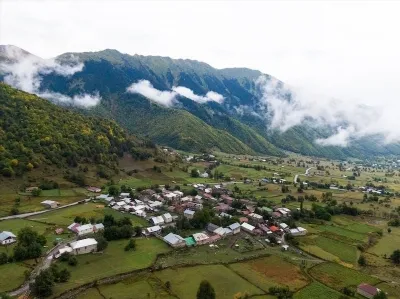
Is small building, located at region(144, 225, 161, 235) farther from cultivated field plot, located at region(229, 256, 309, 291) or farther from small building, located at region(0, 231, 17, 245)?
small building, located at region(0, 231, 17, 245)

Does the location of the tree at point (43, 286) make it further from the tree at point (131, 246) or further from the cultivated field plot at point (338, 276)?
the cultivated field plot at point (338, 276)

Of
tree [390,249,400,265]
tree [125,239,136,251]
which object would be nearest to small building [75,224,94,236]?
tree [125,239,136,251]

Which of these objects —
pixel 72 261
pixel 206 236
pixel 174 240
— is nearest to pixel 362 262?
pixel 206 236

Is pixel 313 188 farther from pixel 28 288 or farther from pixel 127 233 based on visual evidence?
pixel 28 288

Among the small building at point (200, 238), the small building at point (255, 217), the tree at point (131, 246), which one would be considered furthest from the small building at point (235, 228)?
the tree at point (131, 246)

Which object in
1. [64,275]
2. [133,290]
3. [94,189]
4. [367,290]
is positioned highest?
[367,290]

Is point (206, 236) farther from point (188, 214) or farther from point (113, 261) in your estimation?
point (113, 261)
